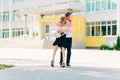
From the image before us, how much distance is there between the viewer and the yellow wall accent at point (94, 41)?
1620 inches

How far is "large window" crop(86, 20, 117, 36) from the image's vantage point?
132 ft

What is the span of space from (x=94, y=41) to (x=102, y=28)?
178cm

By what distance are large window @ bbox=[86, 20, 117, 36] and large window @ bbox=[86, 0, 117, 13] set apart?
154 centimetres

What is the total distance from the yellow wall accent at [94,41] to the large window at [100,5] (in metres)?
3.27

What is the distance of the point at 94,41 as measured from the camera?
42.1 m

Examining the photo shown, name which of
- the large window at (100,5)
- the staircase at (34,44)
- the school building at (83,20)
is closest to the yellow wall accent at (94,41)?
the school building at (83,20)

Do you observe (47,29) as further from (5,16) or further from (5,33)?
(5,16)

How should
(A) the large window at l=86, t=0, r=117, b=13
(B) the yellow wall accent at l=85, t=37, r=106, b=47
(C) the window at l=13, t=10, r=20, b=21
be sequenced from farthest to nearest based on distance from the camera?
1. (C) the window at l=13, t=10, r=20, b=21
2. (B) the yellow wall accent at l=85, t=37, r=106, b=47
3. (A) the large window at l=86, t=0, r=117, b=13

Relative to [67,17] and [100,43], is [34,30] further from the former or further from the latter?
[67,17]

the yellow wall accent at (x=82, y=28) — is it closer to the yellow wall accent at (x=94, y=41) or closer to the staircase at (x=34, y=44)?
the yellow wall accent at (x=94, y=41)

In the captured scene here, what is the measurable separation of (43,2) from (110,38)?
12.9 metres

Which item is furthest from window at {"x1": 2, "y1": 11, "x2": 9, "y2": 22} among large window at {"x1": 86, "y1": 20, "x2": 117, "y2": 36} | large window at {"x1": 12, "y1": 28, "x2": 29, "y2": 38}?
large window at {"x1": 86, "y1": 20, "x2": 117, "y2": 36}

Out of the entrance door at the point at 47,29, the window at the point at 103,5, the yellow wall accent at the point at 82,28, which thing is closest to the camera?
the window at the point at 103,5

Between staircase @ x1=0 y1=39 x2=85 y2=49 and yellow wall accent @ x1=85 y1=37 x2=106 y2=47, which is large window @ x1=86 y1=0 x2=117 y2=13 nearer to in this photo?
yellow wall accent @ x1=85 y1=37 x2=106 y2=47
